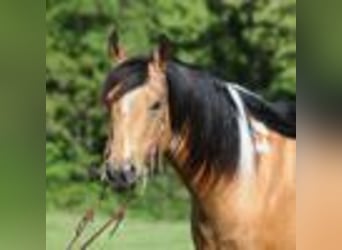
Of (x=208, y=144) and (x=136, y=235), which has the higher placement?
(x=208, y=144)

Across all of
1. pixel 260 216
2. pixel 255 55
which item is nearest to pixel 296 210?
pixel 260 216

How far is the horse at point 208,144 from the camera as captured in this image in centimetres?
219

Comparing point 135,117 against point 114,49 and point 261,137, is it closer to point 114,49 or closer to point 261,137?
point 114,49

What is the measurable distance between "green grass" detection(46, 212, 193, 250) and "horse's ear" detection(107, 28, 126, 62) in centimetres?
46

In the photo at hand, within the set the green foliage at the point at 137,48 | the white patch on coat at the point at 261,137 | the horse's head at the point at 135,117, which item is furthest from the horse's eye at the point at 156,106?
the white patch on coat at the point at 261,137

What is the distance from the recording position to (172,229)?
2.23 meters

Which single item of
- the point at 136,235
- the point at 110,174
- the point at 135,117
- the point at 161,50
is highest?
the point at 161,50

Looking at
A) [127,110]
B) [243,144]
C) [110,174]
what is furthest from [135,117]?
[243,144]

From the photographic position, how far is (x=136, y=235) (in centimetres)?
223

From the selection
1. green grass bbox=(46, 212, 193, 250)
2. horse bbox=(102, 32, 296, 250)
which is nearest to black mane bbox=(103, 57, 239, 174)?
horse bbox=(102, 32, 296, 250)

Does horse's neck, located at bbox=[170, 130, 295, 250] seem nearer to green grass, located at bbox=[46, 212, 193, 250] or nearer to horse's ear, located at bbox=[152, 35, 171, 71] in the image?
green grass, located at bbox=[46, 212, 193, 250]

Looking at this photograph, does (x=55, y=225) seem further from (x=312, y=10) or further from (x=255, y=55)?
(x=312, y=10)

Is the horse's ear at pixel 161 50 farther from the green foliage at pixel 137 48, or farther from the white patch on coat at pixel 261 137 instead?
the white patch on coat at pixel 261 137

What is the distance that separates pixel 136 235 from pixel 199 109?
404 millimetres
